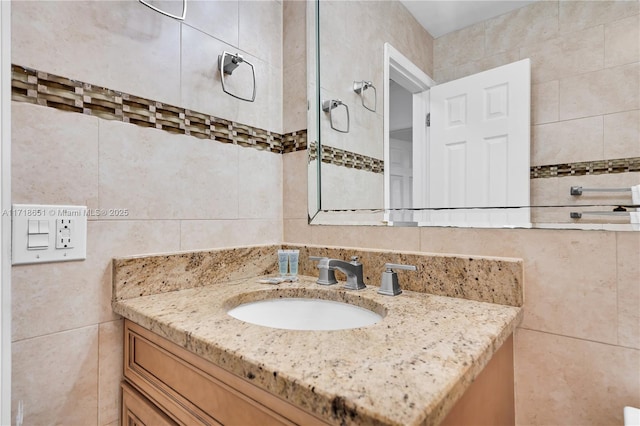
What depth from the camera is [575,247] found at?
77 centimetres

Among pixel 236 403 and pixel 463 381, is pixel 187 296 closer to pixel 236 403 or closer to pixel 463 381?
pixel 236 403

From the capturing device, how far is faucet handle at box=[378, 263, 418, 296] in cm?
94

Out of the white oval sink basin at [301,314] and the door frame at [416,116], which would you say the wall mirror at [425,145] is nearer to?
the door frame at [416,116]

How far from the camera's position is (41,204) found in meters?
0.78

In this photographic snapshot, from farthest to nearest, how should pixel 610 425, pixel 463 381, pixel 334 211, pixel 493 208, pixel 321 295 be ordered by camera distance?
pixel 334 211
pixel 321 295
pixel 493 208
pixel 610 425
pixel 463 381

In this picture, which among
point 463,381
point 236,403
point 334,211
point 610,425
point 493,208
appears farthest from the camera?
point 334,211

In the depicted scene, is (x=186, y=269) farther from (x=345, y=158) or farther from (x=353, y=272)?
(x=345, y=158)

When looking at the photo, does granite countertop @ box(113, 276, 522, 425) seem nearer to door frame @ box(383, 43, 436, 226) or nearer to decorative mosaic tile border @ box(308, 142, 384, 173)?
door frame @ box(383, 43, 436, 226)

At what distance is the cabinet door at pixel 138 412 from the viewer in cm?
77

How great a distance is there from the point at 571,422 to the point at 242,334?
0.78m

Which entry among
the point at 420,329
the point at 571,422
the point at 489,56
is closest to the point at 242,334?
the point at 420,329

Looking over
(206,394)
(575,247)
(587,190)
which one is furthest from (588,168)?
(206,394)

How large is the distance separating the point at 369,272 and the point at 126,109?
833 millimetres

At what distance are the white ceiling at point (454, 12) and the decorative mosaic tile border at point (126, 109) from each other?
1.76 feet
